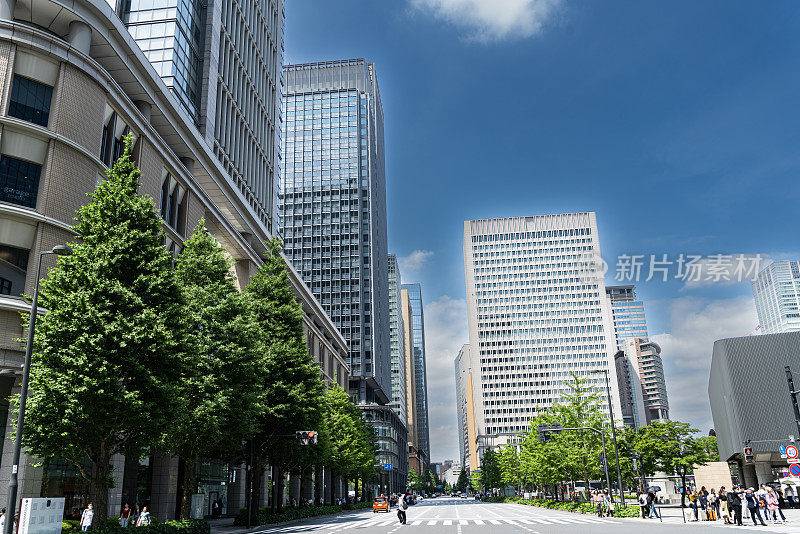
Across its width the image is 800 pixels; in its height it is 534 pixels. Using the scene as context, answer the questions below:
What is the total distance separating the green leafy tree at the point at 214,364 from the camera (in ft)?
83.6

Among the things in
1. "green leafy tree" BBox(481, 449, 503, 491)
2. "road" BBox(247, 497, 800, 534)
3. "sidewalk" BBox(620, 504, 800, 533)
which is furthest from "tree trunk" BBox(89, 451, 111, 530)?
"green leafy tree" BBox(481, 449, 503, 491)

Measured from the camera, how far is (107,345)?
19.3 m

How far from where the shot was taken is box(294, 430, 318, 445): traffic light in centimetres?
3366

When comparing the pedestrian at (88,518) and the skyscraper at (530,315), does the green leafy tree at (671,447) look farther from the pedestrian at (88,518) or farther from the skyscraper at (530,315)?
the skyscraper at (530,315)

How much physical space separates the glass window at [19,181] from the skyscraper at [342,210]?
3868 inches

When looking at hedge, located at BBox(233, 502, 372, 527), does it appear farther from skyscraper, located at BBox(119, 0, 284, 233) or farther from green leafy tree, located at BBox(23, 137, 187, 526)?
skyscraper, located at BBox(119, 0, 284, 233)

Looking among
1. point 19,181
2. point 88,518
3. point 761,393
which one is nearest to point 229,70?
point 19,181

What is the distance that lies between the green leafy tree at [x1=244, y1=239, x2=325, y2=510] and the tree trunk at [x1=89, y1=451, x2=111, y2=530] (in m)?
14.0

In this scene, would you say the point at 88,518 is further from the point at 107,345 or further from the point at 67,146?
the point at 67,146

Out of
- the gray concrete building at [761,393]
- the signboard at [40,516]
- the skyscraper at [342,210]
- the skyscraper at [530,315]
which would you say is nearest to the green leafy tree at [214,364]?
the signboard at [40,516]

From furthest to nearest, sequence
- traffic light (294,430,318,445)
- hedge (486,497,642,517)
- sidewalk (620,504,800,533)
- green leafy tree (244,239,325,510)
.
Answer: hedge (486,497,642,517)
green leafy tree (244,239,325,510)
traffic light (294,430,318,445)
sidewalk (620,504,800,533)

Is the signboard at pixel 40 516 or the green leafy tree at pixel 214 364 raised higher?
the green leafy tree at pixel 214 364

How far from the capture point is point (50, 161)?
2619cm

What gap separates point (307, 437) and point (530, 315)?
158m
